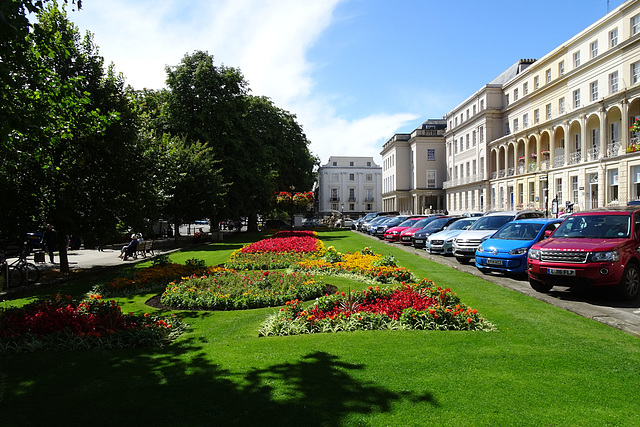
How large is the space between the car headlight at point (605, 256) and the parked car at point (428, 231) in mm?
13512

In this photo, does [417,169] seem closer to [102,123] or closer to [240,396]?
[102,123]

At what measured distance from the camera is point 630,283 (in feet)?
29.0

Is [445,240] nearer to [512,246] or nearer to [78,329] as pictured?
[512,246]

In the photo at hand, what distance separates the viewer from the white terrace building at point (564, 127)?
29.6m

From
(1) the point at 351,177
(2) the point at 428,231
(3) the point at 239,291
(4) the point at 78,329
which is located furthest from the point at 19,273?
(1) the point at 351,177

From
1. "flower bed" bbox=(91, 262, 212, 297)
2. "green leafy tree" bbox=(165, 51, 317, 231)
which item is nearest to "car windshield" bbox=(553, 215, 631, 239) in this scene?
"flower bed" bbox=(91, 262, 212, 297)

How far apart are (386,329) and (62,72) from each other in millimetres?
14004

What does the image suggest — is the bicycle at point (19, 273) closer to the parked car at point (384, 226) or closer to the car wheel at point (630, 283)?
the car wheel at point (630, 283)

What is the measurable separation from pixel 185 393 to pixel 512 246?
1045 cm

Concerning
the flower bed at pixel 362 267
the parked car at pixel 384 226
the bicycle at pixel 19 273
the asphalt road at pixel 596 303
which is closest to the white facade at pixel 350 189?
the parked car at pixel 384 226

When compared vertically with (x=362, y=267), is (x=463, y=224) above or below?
above

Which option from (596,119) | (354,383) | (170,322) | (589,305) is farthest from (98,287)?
(596,119)

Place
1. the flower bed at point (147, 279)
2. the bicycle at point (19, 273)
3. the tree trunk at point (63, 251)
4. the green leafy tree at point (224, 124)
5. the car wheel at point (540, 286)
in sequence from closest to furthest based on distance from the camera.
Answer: the car wheel at point (540, 286) < the flower bed at point (147, 279) < the bicycle at point (19, 273) < the tree trunk at point (63, 251) < the green leafy tree at point (224, 124)

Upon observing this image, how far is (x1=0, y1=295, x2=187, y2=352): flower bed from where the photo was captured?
6.16 meters
